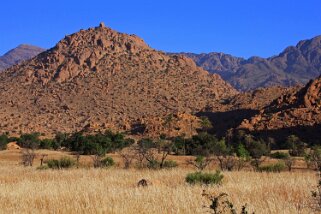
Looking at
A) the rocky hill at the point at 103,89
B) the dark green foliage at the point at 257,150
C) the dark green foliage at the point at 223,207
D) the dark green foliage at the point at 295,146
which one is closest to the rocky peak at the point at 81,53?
the rocky hill at the point at 103,89

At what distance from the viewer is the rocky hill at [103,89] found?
84375 mm

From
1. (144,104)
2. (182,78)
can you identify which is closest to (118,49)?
(182,78)

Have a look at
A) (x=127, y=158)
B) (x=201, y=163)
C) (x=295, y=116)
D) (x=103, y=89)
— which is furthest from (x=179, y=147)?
(x=103, y=89)

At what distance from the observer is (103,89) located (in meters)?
97.1

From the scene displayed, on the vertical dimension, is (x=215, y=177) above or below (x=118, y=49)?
below

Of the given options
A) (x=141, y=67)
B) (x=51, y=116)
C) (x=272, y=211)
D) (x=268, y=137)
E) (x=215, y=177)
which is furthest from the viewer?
(x=141, y=67)

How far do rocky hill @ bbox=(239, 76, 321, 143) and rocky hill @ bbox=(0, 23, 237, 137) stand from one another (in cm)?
1218

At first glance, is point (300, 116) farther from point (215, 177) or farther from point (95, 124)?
point (215, 177)

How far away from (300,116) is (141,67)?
164 ft

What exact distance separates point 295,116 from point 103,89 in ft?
148

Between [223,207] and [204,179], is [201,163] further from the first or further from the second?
[223,207]

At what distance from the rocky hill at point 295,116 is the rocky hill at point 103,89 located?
1218 cm

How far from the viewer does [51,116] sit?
89188 mm

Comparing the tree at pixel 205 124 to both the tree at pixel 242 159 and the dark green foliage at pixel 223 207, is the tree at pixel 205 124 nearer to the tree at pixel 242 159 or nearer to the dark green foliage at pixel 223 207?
the tree at pixel 242 159
